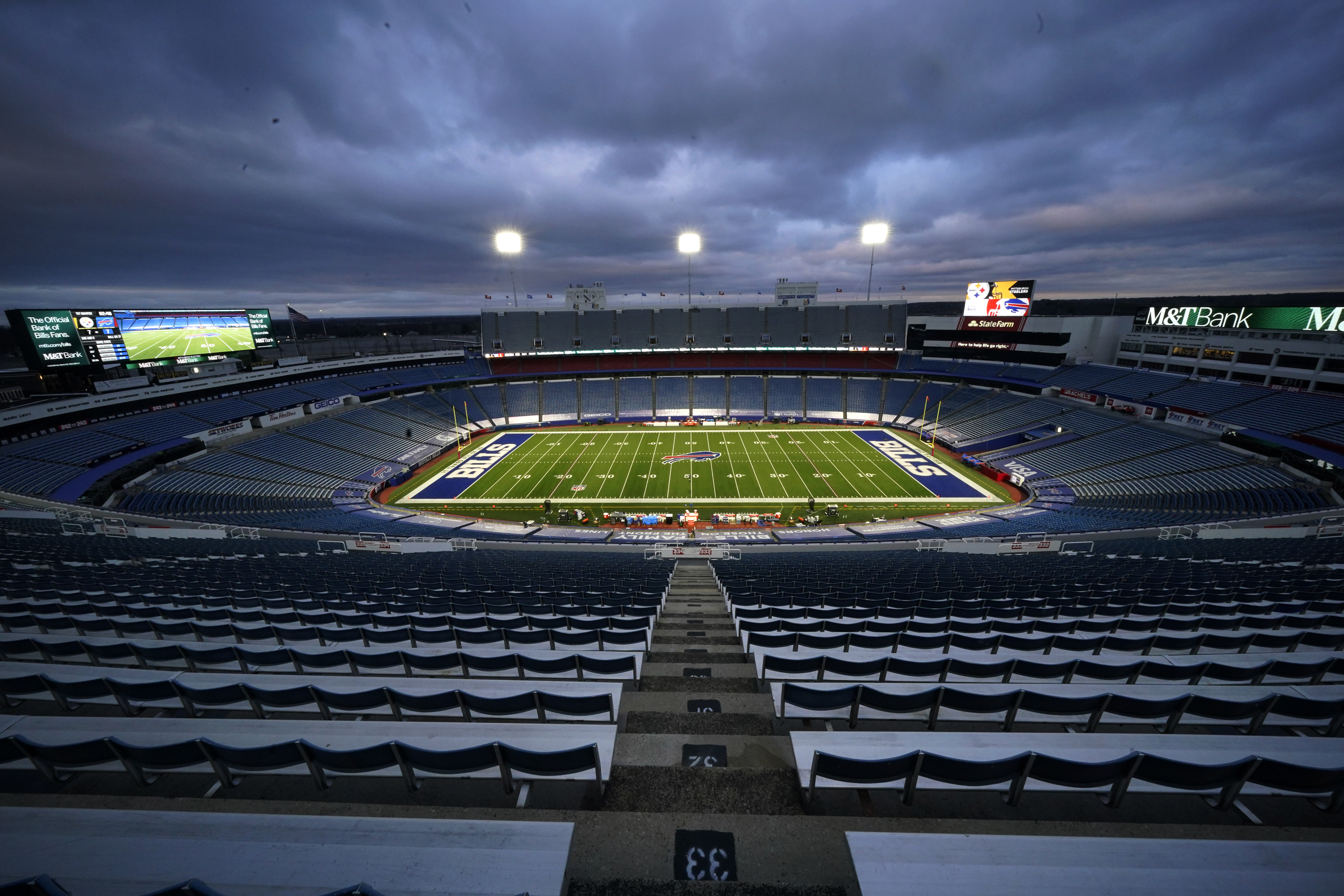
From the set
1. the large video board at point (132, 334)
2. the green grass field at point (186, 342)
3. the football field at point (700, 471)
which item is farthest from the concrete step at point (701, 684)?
the green grass field at point (186, 342)

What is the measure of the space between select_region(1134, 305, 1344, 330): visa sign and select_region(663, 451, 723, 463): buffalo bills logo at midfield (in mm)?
42104

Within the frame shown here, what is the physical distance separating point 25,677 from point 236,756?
3.45 metres

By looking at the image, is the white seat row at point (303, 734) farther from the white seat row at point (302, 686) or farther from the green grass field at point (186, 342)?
the green grass field at point (186, 342)

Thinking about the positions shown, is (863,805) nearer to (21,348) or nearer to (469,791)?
(469,791)

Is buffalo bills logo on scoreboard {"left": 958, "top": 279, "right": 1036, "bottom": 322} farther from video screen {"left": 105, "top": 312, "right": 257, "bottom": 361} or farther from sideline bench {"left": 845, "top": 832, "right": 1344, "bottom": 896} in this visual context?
video screen {"left": 105, "top": 312, "right": 257, "bottom": 361}

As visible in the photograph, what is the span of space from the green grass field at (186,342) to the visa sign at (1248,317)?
8082 cm

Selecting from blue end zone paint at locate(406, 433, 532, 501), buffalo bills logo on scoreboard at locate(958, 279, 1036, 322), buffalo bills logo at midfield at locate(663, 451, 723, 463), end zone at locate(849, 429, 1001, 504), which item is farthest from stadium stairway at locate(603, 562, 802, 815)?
buffalo bills logo on scoreboard at locate(958, 279, 1036, 322)

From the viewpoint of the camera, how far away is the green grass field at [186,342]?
3500 centimetres

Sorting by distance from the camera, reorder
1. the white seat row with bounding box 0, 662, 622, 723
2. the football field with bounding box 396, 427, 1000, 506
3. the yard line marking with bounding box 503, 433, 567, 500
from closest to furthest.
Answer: the white seat row with bounding box 0, 662, 622, 723, the football field with bounding box 396, 427, 1000, 506, the yard line marking with bounding box 503, 433, 567, 500

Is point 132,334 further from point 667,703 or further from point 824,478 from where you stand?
point 824,478

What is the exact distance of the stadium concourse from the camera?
3.07m

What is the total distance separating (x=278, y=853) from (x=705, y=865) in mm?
2723

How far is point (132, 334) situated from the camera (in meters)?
34.7

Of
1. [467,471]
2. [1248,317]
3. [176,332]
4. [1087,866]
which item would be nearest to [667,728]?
[1087,866]
